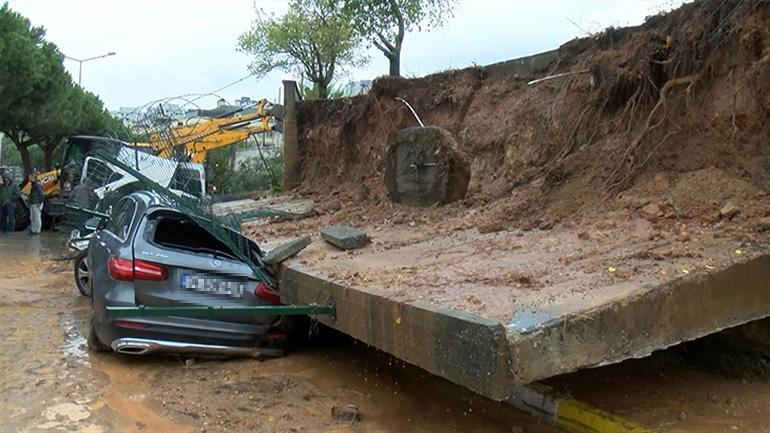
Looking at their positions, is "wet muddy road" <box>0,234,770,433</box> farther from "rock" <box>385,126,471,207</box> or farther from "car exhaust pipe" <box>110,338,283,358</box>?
"rock" <box>385,126,471,207</box>

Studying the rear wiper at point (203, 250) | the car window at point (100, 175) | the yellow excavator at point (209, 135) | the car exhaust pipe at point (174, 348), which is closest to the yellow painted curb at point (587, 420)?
the car exhaust pipe at point (174, 348)

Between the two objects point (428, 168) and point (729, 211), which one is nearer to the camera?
point (729, 211)

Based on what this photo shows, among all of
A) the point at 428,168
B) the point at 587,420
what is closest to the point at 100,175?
the point at 428,168

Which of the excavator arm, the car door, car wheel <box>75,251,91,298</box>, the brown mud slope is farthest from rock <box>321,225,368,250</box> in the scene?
the excavator arm

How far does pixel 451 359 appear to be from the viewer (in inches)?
157

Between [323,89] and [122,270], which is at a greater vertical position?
[323,89]

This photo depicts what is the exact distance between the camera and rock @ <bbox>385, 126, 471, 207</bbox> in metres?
8.90

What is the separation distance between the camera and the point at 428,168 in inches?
359

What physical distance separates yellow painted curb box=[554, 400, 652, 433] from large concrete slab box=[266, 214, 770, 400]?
1.52 feet

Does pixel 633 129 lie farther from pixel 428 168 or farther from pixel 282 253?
pixel 282 253

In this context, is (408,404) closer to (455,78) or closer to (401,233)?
(401,233)

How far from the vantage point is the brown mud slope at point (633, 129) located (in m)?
5.84

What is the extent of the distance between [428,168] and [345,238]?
2392 mm

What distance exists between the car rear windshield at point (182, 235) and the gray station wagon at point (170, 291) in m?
0.01
